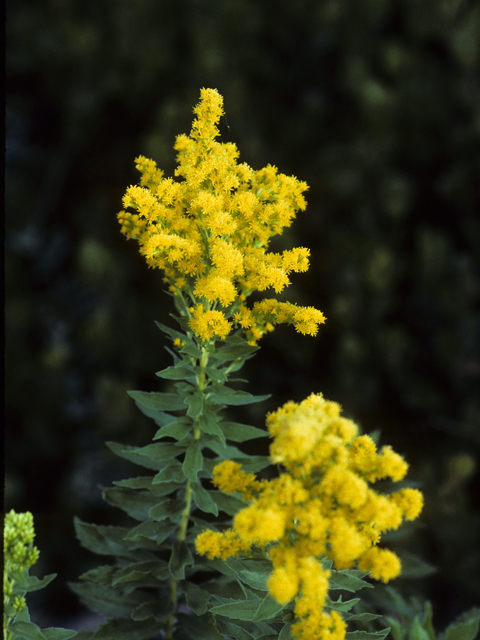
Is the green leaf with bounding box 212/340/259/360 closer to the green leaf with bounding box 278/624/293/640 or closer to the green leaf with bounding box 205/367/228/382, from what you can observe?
the green leaf with bounding box 205/367/228/382

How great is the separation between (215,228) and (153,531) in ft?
1.66

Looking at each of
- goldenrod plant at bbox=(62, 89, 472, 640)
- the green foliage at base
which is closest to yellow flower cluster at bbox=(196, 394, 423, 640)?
goldenrod plant at bbox=(62, 89, 472, 640)

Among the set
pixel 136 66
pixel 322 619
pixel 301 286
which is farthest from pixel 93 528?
pixel 136 66

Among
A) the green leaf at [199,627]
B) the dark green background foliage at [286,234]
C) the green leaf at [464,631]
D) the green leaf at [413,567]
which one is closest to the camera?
the green leaf at [199,627]

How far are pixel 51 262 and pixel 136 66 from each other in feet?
2.68

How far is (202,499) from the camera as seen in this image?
854 mm

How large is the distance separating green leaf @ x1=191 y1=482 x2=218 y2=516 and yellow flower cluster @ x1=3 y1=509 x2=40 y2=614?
0.83 feet

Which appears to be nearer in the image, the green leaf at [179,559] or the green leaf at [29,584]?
the green leaf at [29,584]

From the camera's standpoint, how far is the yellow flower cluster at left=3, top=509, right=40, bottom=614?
66 centimetres

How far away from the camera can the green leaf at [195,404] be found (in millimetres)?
803

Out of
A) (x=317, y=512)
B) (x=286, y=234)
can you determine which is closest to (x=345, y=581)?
(x=317, y=512)

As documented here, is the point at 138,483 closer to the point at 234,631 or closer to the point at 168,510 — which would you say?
the point at 168,510

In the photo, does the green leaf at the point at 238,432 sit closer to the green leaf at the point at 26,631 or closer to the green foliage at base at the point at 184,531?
the green foliage at base at the point at 184,531

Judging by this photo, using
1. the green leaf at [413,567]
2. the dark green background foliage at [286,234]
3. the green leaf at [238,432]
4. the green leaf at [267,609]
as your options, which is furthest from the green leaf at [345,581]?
the dark green background foliage at [286,234]
